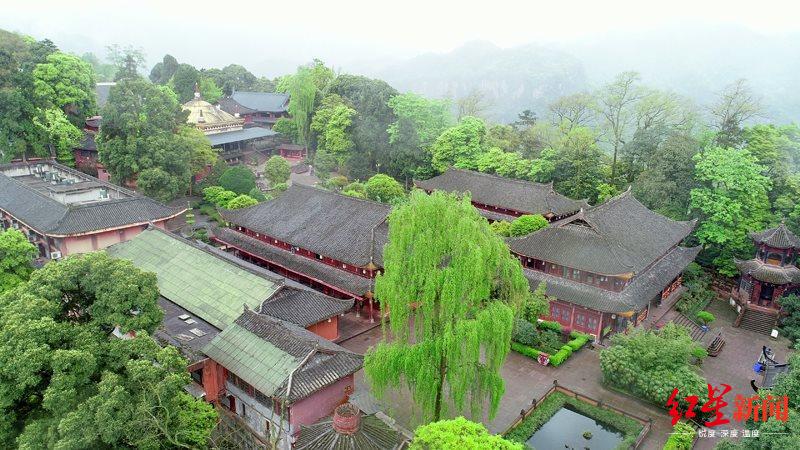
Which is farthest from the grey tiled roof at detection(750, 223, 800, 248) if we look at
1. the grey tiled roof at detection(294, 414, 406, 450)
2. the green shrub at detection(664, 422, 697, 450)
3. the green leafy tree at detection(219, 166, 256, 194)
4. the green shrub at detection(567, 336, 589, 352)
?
the green leafy tree at detection(219, 166, 256, 194)

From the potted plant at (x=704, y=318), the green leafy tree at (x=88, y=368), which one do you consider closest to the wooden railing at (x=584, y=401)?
the potted plant at (x=704, y=318)

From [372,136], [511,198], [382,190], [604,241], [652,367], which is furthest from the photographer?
[372,136]

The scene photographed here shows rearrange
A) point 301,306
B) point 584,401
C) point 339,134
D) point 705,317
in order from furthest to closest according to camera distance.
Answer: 1. point 339,134
2. point 705,317
3. point 301,306
4. point 584,401

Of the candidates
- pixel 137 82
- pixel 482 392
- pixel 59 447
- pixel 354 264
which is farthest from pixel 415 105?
pixel 59 447

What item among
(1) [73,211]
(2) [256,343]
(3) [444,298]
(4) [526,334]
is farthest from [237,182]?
(3) [444,298]

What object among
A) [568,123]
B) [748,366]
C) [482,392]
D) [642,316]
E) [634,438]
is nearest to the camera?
[482,392]

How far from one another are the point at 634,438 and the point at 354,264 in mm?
14572

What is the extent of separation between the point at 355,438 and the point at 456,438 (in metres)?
3.97

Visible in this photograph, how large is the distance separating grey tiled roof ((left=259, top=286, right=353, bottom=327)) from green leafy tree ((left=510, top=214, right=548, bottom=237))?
43.2 feet

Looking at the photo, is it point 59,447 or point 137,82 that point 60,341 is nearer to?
point 59,447

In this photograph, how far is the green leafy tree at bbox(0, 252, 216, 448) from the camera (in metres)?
14.6

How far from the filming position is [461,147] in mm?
49688

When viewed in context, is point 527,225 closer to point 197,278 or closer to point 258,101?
point 197,278

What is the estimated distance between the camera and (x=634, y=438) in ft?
71.6
